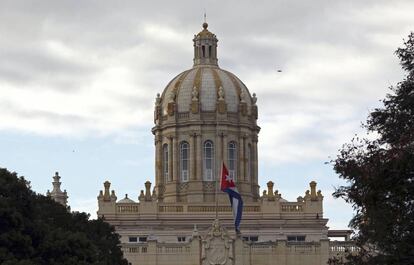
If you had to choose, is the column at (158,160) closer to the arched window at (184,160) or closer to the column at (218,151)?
the arched window at (184,160)

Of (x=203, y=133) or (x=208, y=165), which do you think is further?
(x=203, y=133)

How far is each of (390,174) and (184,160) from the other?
308ft

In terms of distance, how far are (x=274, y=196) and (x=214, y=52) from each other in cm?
1601

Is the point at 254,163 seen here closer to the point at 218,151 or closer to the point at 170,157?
the point at 218,151

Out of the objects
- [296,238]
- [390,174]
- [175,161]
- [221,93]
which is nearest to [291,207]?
[296,238]

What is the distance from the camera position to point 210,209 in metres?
147

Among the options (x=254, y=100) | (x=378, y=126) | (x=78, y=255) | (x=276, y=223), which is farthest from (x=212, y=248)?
(x=378, y=126)

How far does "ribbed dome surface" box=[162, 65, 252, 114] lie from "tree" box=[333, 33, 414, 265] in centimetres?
8973

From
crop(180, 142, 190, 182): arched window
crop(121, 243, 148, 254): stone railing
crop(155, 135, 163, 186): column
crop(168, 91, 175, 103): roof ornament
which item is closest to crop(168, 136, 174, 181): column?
crop(180, 142, 190, 182): arched window

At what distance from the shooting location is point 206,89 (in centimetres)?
15312

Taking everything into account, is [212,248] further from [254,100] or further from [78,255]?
[78,255]

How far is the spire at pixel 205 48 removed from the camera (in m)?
154

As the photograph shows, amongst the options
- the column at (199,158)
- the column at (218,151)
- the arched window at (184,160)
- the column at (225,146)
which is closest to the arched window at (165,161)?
the arched window at (184,160)

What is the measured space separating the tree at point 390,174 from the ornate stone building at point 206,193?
247 ft
